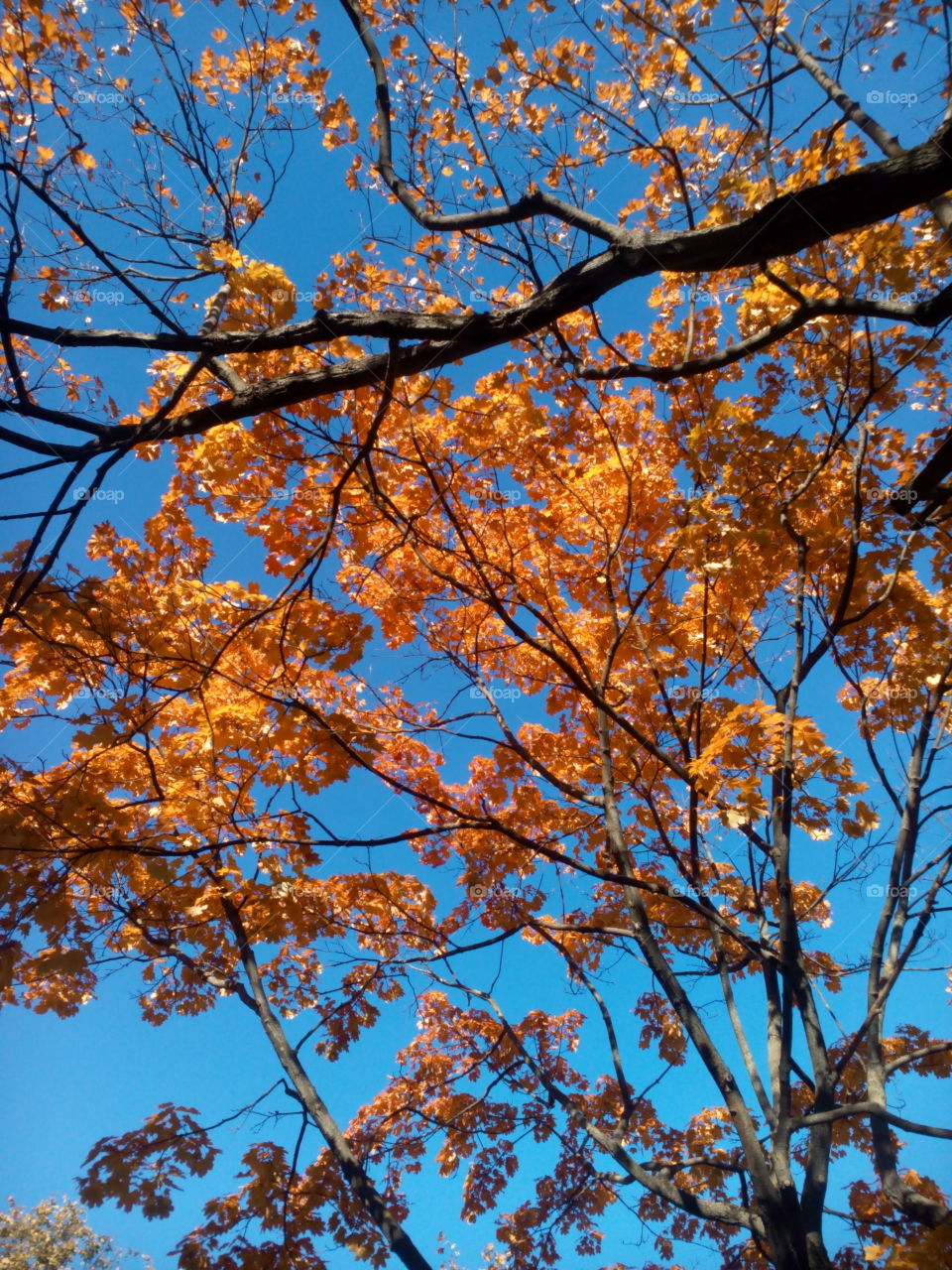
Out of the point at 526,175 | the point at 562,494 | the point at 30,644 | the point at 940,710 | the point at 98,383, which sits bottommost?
the point at 30,644

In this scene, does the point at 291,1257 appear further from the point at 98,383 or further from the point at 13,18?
the point at 13,18

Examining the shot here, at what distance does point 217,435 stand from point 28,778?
7.75 ft

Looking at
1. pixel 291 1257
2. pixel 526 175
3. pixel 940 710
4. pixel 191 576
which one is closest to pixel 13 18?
pixel 526 175

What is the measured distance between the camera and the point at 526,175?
4.08 m

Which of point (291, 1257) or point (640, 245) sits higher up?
point (640, 245)

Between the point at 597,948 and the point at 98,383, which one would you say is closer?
the point at 98,383

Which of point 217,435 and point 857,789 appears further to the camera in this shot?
point 857,789

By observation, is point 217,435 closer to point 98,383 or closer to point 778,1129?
point 98,383


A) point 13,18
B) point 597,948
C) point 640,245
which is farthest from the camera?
point 597,948

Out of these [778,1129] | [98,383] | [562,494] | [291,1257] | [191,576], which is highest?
[98,383]

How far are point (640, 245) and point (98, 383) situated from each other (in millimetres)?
3886

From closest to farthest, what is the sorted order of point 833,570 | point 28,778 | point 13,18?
point 13,18
point 28,778
point 833,570

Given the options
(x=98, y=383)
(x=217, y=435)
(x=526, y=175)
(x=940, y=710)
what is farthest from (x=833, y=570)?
(x=98, y=383)

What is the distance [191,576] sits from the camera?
488 cm
